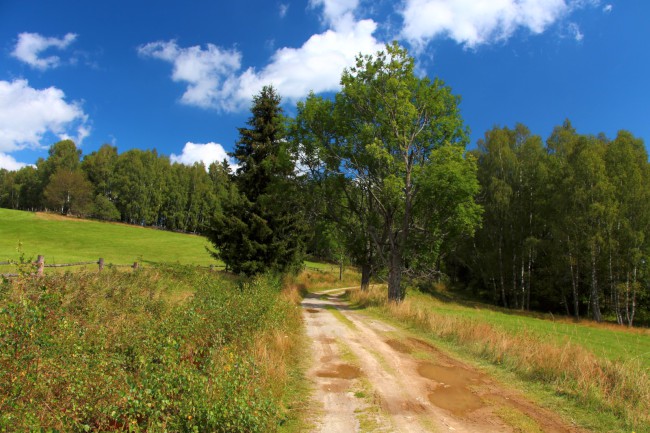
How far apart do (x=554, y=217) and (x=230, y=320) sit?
3459 centimetres

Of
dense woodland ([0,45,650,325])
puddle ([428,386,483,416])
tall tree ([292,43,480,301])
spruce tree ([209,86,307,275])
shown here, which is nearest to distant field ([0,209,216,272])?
dense woodland ([0,45,650,325])

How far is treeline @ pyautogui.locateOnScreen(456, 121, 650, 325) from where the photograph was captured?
2984cm

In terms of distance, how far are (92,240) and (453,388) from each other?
192ft

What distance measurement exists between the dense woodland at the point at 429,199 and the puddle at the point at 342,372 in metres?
12.7

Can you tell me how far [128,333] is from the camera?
7.61 meters

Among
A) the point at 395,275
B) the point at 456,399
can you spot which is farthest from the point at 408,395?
the point at 395,275

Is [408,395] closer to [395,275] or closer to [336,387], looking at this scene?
[336,387]

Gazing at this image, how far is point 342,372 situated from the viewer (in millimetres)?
8438

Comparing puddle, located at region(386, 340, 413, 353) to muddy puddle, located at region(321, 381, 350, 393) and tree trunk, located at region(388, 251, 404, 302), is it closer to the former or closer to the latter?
muddy puddle, located at region(321, 381, 350, 393)

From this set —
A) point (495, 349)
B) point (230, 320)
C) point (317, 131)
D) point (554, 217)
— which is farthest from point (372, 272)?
point (230, 320)

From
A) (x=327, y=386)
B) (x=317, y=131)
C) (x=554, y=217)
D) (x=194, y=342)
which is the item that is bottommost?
(x=327, y=386)

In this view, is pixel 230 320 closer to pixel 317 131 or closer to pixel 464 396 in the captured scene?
pixel 464 396

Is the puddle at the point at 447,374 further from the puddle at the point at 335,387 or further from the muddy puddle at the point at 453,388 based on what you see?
the puddle at the point at 335,387

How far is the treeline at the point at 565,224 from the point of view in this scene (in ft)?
97.9
